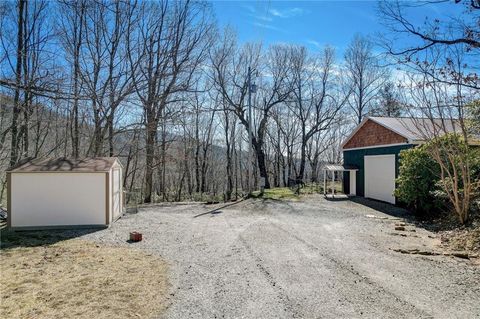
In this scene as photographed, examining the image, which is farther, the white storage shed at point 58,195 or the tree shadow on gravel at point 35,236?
the white storage shed at point 58,195

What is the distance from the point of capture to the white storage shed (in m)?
9.18

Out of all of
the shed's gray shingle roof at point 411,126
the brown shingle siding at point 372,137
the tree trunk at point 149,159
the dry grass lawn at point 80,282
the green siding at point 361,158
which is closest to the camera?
the dry grass lawn at point 80,282

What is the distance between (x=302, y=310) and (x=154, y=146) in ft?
52.4

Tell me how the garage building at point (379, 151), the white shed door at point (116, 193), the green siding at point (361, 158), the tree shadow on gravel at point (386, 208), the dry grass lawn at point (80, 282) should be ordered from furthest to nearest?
the green siding at point (361, 158)
the garage building at point (379, 151)
the tree shadow on gravel at point (386, 208)
the white shed door at point (116, 193)
the dry grass lawn at point (80, 282)

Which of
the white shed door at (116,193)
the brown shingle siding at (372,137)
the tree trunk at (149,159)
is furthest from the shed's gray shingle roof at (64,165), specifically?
the brown shingle siding at (372,137)

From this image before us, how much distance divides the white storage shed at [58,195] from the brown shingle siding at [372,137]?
11.1m

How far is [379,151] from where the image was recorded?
1538cm

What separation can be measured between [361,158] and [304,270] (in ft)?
41.7

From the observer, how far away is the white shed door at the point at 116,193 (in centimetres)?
1062

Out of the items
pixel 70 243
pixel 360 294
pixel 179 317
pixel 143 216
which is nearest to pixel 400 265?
pixel 360 294

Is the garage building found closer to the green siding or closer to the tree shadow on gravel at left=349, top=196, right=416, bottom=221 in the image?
the green siding

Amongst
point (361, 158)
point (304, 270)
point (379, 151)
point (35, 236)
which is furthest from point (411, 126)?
point (35, 236)

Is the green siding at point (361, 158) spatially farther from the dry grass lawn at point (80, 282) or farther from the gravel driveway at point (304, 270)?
the dry grass lawn at point (80, 282)

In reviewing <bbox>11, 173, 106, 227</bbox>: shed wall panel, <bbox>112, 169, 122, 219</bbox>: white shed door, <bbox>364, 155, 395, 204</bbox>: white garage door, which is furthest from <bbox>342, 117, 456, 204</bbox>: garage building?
<bbox>11, 173, 106, 227</bbox>: shed wall panel
